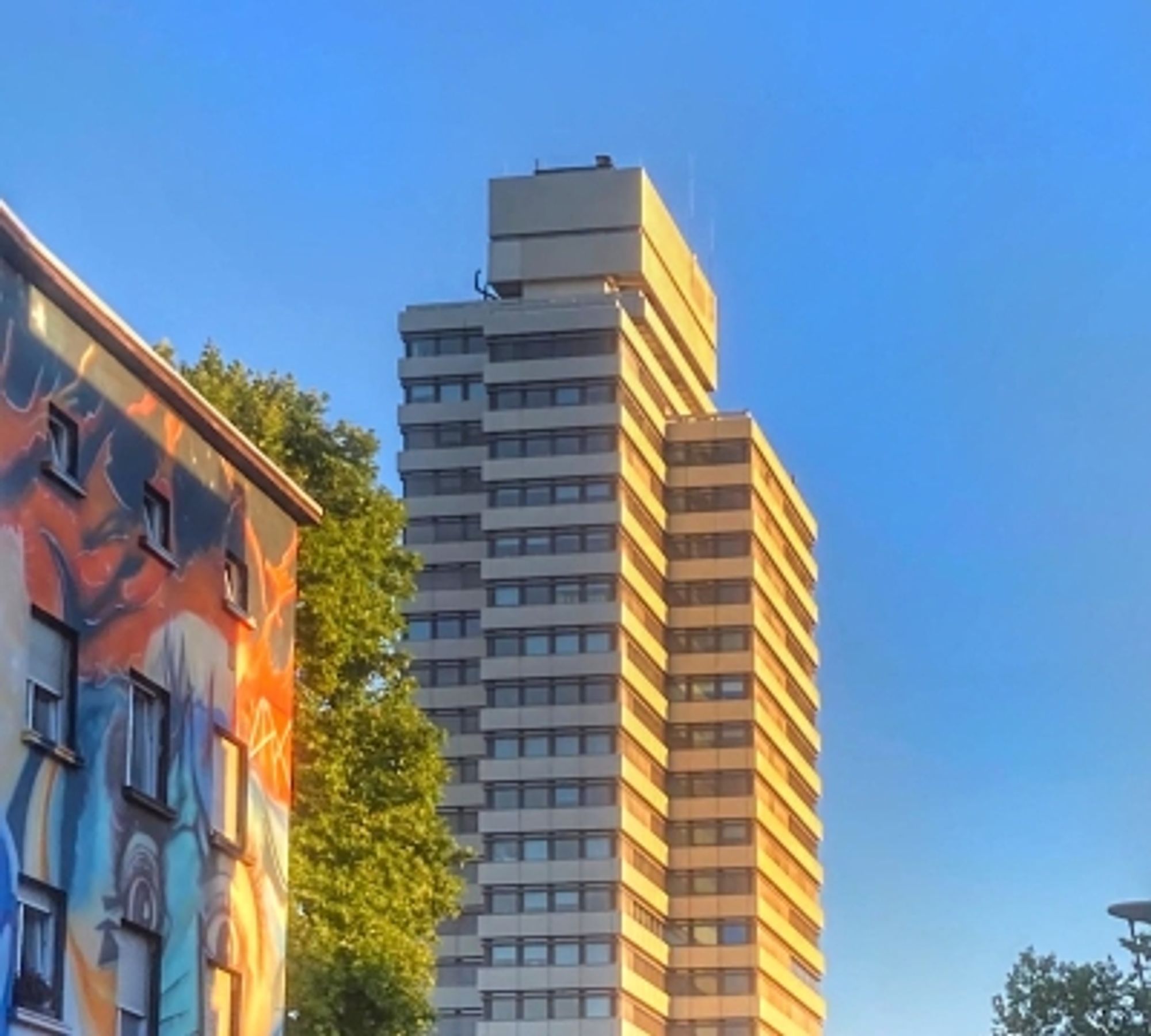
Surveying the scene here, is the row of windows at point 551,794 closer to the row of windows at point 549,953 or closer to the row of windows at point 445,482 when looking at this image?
the row of windows at point 549,953

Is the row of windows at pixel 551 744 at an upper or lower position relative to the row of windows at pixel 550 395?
lower

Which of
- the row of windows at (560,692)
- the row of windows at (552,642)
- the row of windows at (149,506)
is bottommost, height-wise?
the row of windows at (149,506)

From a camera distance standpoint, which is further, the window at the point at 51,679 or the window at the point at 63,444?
the window at the point at 63,444

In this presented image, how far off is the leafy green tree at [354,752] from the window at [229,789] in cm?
743

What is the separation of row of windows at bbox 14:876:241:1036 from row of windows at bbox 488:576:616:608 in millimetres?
95480

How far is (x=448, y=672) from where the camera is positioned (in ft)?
443

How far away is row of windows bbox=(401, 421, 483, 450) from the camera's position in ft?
454

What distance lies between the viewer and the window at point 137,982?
33500 millimetres

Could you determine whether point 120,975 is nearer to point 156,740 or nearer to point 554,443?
point 156,740

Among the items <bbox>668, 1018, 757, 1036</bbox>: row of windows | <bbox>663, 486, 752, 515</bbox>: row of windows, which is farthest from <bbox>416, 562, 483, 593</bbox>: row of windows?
<bbox>668, 1018, 757, 1036</bbox>: row of windows

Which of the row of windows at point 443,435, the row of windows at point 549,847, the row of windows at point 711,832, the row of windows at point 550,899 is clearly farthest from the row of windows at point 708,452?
the row of windows at point 550,899

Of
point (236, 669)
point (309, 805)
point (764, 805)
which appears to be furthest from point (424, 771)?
point (764, 805)

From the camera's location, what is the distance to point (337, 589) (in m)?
48.8

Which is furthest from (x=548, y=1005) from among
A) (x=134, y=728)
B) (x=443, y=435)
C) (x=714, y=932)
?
(x=134, y=728)
